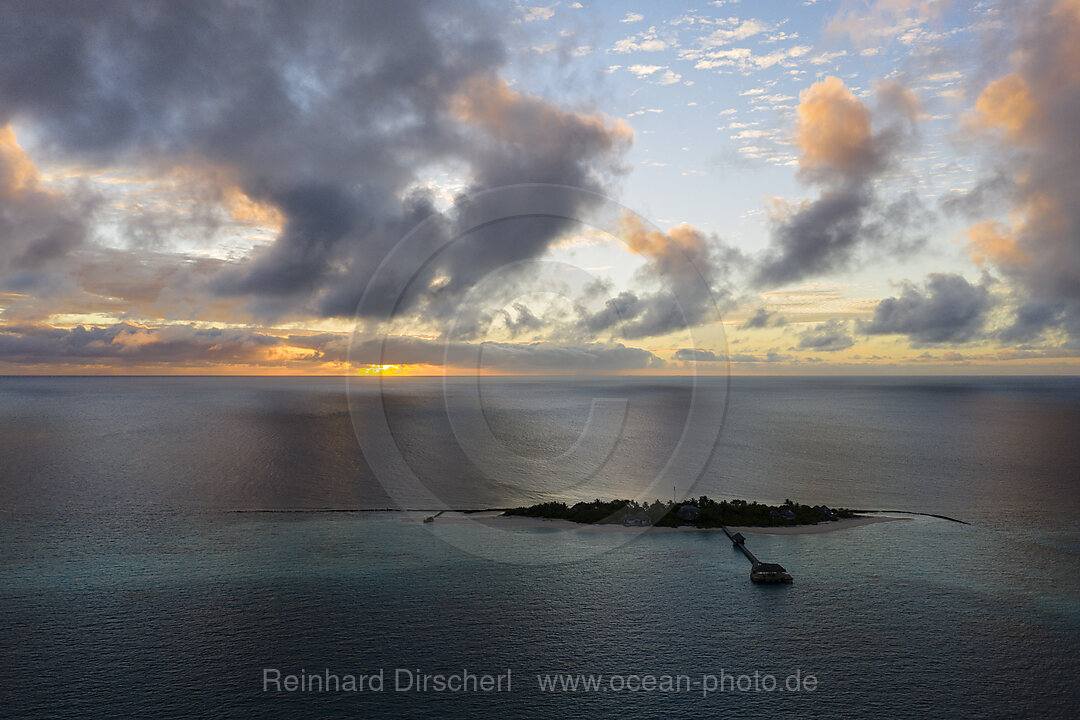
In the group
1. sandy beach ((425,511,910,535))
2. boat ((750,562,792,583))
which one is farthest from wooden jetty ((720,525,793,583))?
sandy beach ((425,511,910,535))

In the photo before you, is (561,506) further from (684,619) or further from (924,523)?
(924,523)

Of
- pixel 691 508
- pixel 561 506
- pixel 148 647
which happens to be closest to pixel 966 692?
pixel 691 508

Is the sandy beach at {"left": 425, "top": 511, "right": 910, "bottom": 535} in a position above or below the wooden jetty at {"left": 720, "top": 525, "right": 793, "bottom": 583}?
below

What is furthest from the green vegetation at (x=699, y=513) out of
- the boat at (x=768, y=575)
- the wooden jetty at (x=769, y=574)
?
the boat at (x=768, y=575)

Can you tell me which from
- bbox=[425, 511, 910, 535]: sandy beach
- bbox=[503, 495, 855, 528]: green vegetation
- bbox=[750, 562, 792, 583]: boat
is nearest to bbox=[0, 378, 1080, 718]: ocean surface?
bbox=[425, 511, 910, 535]: sandy beach

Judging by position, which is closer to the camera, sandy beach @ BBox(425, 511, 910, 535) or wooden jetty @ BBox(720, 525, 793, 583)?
wooden jetty @ BBox(720, 525, 793, 583)

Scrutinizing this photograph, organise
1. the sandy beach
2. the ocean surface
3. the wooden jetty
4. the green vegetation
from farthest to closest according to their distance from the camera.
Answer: the green vegetation → the sandy beach → the wooden jetty → the ocean surface

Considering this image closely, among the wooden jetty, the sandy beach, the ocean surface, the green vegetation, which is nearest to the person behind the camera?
the ocean surface

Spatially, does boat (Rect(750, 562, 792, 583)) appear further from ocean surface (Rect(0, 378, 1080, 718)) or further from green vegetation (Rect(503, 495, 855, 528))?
green vegetation (Rect(503, 495, 855, 528))
